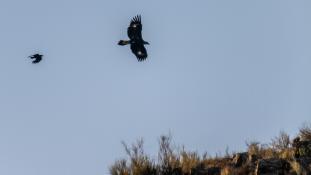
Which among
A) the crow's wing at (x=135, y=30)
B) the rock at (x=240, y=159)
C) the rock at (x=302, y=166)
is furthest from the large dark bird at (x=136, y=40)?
the rock at (x=302, y=166)

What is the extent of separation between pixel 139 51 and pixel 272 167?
4887 mm

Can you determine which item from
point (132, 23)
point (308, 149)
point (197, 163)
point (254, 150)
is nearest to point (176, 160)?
point (197, 163)

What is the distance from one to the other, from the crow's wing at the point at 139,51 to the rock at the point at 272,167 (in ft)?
15.0

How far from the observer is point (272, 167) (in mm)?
12211

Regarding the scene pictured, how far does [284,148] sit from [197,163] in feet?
6.27

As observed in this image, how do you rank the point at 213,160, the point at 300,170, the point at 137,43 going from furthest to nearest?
the point at 137,43, the point at 213,160, the point at 300,170

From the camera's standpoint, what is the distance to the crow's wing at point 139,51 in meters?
15.6

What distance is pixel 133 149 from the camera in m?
13.9

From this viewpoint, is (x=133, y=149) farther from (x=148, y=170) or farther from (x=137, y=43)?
(x=137, y=43)

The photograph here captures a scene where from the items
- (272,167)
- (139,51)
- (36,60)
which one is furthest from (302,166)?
(36,60)

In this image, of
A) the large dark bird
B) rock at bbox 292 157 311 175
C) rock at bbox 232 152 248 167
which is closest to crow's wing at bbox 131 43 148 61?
the large dark bird

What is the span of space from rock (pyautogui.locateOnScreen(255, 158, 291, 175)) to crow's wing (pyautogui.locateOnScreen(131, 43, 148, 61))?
4.57m

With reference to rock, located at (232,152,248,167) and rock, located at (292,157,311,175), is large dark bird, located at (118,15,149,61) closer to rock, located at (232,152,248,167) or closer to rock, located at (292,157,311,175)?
rock, located at (232,152,248,167)

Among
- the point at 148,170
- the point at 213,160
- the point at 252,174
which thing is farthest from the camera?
the point at 213,160
